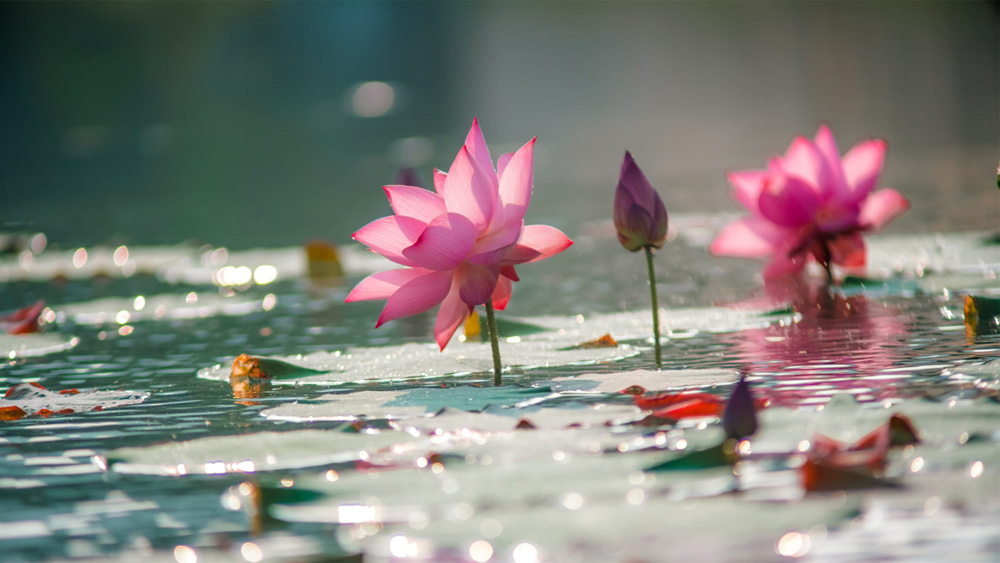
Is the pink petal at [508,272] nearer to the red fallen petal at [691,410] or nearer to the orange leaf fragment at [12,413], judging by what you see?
the red fallen petal at [691,410]

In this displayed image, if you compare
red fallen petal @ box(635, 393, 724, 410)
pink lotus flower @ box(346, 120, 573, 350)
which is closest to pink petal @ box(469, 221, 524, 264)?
pink lotus flower @ box(346, 120, 573, 350)

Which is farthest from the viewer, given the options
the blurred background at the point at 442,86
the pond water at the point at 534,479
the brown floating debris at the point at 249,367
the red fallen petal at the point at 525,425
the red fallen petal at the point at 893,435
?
the blurred background at the point at 442,86

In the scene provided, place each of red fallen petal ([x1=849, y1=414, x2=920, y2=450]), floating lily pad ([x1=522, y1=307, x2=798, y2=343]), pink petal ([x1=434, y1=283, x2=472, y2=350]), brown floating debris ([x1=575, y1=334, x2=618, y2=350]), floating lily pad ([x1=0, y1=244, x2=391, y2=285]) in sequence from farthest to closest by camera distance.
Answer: floating lily pad ([x1=0, y1=244, x2=391, y2=285]), floating lily pad ([x1=522, y1=307, x2=798, y2=343]), brown floating debris ([x1=575, y1=334, x2=618, y2=350]), pink petal ([x1=434, y1=283, x2=472, y2=350]), red fallen petal ([x1=849, y1=414, x2=920, y2=450])

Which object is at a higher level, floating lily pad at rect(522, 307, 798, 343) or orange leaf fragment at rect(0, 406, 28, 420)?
floating lily pad at rect(522, 307, 798, 343)

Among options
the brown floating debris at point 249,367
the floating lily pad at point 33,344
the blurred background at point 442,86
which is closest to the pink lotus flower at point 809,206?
the brown floating debris at point 249,367

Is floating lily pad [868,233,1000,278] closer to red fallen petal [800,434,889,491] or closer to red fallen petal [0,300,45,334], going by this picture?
red fallen petal [800,434,889,491]

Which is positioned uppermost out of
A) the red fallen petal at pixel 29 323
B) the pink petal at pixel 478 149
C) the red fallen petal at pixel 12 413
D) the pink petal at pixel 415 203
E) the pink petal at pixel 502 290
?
the pink petal at pixel 478 149

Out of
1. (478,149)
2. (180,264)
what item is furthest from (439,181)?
(180,264)
